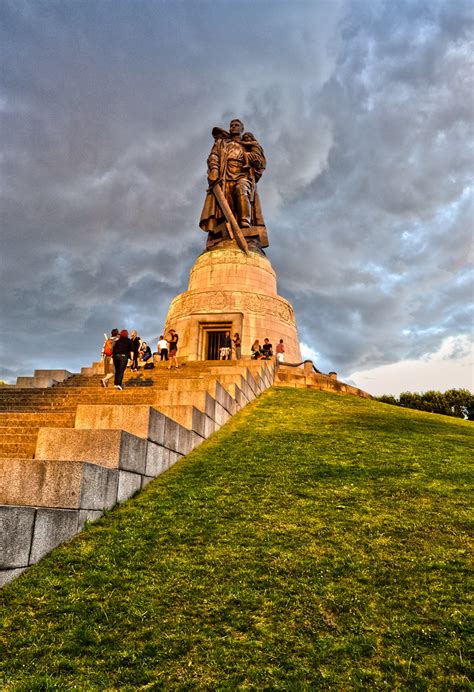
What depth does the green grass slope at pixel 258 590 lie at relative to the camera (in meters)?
3.46

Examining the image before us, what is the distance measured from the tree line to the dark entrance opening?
636 inches

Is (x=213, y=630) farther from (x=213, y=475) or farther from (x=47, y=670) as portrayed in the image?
(x=213, y=475)

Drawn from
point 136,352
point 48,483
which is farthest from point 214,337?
point 48,483

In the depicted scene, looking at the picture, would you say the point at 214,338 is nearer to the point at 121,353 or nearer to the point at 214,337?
the point at 214,337

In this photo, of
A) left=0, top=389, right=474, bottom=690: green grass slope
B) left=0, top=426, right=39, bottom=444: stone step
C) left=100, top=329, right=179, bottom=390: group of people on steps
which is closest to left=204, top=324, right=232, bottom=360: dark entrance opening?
left=100, top=329, right=179, bottom=390: group of people on steps

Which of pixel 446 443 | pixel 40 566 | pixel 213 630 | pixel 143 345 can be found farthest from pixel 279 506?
pixel 143 345

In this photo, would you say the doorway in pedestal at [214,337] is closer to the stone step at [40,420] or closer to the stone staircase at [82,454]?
the stone staircase at [82,454]

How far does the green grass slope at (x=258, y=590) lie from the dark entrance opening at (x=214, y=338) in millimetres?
19910

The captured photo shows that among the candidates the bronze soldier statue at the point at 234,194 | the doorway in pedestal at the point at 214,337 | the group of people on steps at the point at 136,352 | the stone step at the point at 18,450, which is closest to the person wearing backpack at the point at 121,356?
the group of people on steps at the point at 136,352

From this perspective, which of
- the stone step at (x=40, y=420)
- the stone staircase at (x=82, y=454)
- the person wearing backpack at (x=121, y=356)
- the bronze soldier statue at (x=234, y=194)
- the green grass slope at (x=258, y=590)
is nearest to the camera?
the green grass slope at (x=258, y=590)

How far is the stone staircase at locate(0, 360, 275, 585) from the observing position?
16.2ft

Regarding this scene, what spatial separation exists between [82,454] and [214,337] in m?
21.9

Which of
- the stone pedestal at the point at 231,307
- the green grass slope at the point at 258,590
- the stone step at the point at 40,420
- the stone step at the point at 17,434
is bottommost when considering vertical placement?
the green grass slope at the point at 258,590

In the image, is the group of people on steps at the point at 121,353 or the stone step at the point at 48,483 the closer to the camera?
the stone step at the point at 48,483
